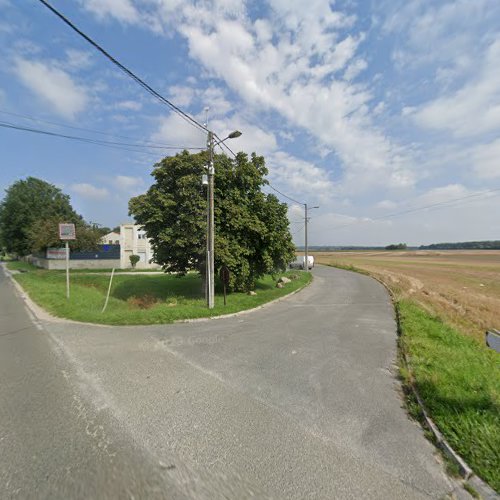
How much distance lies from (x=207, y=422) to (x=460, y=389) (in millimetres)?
3868

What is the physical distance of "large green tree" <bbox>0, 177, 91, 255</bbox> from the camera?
4016 centimetres

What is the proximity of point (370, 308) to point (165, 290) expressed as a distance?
11.6m

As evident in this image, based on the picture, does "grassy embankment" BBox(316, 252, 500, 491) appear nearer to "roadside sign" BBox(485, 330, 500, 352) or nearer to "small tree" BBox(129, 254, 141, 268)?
"roadside sign" BBox(485, 330, 500, 352)

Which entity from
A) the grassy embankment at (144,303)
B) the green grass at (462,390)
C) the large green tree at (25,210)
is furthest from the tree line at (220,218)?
the large green tree at (25,210)

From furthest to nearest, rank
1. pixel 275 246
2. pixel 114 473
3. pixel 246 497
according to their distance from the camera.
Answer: pixel 275 246, pixel 114 473, pixel 246 497

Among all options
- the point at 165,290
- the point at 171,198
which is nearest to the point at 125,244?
the point at 165,290

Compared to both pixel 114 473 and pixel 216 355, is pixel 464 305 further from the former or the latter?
pixel 114 473

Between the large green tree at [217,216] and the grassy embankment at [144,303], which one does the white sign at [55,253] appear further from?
the large green tree at [217,216]

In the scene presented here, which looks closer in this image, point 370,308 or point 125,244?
point 370,308

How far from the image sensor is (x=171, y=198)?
13.2 m

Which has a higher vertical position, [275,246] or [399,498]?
[275,246]

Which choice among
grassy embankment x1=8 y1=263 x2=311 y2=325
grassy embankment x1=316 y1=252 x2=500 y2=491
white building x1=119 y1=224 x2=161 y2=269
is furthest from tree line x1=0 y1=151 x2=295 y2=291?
white building x1=119 y1=224 x2=161 y2=269

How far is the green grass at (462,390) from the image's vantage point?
9.43 feet

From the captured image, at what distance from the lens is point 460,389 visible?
4168 millimetres
